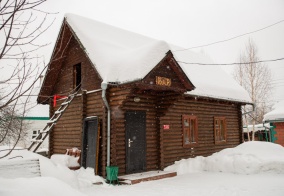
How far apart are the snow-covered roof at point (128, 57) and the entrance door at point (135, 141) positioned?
2.06 metres

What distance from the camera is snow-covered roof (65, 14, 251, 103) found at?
8.89m

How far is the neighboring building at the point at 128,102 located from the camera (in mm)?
9234

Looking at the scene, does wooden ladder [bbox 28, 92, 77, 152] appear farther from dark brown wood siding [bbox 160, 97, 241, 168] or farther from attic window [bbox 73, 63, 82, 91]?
dark brown wood siding [bbox 160, 97, 241, 168]

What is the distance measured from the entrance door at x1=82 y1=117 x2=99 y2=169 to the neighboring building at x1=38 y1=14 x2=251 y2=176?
3 cm

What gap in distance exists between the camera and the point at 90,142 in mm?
10297

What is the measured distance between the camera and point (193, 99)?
13336 millimetres

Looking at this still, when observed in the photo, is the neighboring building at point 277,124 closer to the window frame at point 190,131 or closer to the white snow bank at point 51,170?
the window frame at point 190,131

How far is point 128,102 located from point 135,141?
5.18 ft

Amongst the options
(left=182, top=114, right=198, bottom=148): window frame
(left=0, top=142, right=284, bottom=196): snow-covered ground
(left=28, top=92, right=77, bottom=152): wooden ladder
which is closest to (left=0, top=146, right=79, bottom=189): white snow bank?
(left=0, top=142, right=284, bottom=196): snow-covered ground

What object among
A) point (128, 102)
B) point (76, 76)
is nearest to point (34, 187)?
point (128, 102)

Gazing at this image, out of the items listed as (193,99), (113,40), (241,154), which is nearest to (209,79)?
(193,99)

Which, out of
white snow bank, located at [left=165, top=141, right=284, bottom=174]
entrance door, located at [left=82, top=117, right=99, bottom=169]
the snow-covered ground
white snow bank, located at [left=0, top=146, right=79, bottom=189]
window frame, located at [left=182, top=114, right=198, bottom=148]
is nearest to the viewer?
the snow-covered ground

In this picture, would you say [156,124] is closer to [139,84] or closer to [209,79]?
[139,84]

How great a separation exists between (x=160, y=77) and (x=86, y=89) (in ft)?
11.4
